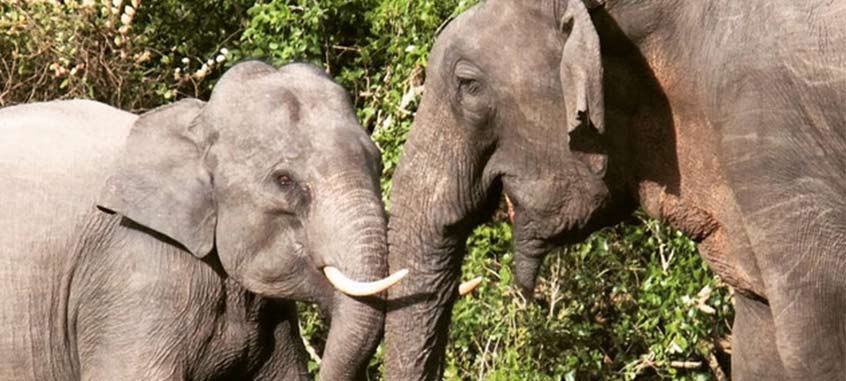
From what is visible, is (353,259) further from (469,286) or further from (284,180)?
(469,286)

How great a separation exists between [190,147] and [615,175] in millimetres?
1206

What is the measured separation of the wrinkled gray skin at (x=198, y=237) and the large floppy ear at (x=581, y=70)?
2.07 feet

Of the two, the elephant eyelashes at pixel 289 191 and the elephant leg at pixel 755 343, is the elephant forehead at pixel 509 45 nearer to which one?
the elephant eyelashes at pixel 289 191

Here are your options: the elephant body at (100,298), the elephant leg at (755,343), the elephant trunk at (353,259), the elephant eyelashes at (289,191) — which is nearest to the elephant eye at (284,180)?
the elephant eyelashes at (289,191)

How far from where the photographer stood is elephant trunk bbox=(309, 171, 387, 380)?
7.77 metres

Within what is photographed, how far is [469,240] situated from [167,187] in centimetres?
283

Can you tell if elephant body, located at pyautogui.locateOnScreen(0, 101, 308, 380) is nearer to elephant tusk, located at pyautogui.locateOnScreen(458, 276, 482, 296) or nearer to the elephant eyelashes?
the elephant eyelashes

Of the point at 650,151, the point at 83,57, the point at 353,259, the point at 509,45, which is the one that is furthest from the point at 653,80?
the point at 83,57

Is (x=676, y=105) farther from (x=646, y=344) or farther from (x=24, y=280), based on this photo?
(x=646, y=344)

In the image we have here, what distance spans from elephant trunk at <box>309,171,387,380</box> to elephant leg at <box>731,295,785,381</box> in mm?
1126

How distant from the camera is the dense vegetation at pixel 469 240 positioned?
1062cm

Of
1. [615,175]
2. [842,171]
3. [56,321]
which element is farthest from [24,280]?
[842,171]

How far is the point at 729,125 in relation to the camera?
24.3 feet

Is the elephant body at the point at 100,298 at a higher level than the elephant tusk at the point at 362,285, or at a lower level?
lower
